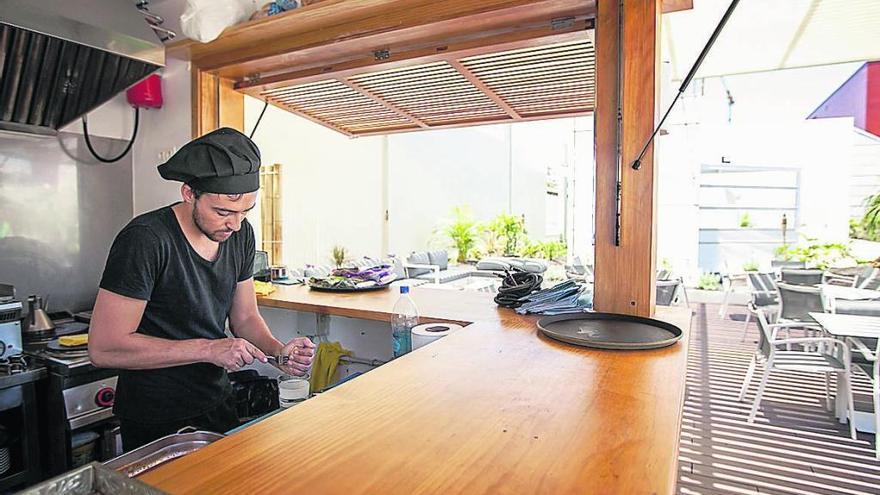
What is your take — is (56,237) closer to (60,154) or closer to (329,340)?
(60,154)

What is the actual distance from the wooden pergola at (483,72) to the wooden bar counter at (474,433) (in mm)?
571

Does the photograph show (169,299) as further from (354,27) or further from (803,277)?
(803,277)

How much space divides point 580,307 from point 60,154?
2.59 m

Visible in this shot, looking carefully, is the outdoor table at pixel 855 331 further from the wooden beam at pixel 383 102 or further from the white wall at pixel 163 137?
the white wall at pixel 163 137

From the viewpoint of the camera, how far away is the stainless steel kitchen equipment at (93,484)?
755mm

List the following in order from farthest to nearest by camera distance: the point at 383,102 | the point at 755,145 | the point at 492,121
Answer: the point at 755,145
the point at 492,121
the point at 383,102

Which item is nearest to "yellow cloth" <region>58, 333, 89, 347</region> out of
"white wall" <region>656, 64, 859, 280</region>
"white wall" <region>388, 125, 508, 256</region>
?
"white wall" <region>388, 125, 508, 256</region>

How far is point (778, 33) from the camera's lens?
4184mm

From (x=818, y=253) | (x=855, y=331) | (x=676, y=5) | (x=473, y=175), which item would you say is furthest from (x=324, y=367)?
(x=473, y=175)

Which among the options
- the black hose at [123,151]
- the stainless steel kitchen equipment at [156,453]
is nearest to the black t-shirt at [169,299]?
the stainless steel kitchen equipment at [156,453]

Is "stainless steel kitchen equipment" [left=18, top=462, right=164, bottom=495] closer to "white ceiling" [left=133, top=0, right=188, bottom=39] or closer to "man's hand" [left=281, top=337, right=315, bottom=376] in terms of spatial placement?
"man's hand" [left=281, top=337, right=315, bottom=376]

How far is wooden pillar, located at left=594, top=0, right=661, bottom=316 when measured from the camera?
1854 mm

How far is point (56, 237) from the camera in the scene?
2.62 metres

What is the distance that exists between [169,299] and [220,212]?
287 millimetres
